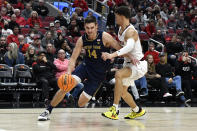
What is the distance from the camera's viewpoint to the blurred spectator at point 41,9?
16891 millimetres

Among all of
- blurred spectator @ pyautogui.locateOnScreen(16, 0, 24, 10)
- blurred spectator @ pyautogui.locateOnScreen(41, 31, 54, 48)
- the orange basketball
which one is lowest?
the orange basketball

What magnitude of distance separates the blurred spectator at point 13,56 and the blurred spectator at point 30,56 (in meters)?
0.25

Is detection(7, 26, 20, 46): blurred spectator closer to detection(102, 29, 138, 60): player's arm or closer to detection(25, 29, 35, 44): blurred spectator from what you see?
detection(25, 29, 35, 44): blurred spectator

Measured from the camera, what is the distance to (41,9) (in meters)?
17.1

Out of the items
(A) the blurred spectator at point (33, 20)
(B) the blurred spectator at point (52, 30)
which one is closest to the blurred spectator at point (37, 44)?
(B) the blurred spectator at point (52, 30)

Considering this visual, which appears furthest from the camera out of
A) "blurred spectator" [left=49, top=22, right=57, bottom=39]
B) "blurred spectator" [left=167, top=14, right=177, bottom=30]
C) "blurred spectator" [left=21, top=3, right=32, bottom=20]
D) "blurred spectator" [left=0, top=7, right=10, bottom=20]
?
"blurred spectator" [left=167, top=14, right=177, bottom=30]

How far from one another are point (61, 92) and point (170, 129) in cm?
185

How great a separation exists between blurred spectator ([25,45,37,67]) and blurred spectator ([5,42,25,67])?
0.25 meters

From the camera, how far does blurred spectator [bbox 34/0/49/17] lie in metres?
16.9

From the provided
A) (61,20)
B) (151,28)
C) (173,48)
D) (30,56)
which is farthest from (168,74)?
(61,20)

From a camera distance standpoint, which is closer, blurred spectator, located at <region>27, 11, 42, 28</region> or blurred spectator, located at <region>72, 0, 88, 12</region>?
blurred spectator, located at <region>27, 11, 42, 28</region>

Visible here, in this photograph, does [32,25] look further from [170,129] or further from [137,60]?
[170,129]

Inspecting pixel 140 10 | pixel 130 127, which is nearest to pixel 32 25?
pixel 140 10

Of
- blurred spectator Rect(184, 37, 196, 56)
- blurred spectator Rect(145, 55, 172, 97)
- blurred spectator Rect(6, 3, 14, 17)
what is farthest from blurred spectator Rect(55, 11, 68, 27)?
blurred spectator Rect(184, 37, 196, 56)
